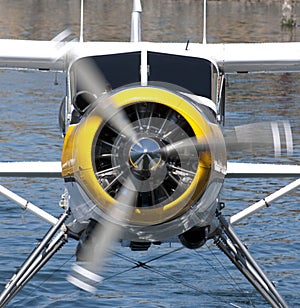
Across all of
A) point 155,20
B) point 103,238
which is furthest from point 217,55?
point 155,20

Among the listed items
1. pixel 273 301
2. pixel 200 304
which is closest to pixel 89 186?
pixel 273 301

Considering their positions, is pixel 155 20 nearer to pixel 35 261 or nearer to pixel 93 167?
pixel 35 261

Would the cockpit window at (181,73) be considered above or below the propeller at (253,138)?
above

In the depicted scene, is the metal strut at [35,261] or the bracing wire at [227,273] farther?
the bracing wire at [227,273]

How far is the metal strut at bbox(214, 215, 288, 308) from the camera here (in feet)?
30.9

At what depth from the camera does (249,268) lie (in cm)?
946

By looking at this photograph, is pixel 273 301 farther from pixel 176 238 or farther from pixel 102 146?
pixel 102 146

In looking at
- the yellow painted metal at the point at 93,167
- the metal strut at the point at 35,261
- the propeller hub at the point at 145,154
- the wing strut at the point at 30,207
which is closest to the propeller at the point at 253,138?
the yellow painted metal at the point at 93,167

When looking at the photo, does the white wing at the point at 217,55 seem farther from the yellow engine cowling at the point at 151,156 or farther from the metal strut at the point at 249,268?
the yellow engine cowling at the point at 151,156

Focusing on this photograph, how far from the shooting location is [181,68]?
887 cm

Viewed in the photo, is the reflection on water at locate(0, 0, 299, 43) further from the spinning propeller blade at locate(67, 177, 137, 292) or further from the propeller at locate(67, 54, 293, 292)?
the propeller at locate(67, 54, 293, 292)

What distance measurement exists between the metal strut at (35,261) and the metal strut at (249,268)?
1.33 m

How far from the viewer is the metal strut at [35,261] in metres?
9.26

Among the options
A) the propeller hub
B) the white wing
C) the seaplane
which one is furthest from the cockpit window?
the propeller hub
